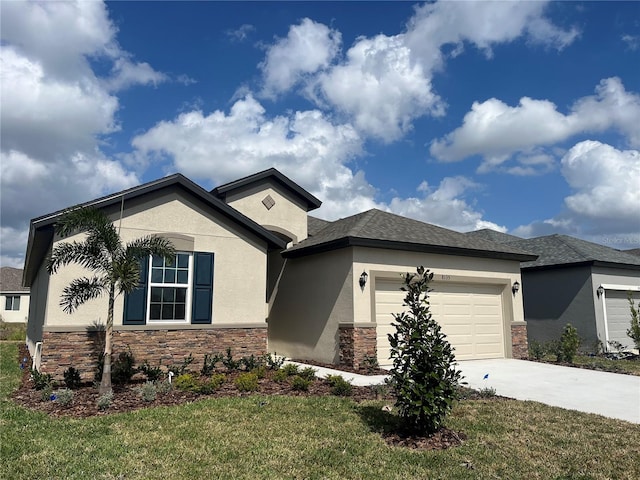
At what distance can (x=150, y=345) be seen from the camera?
10.4m

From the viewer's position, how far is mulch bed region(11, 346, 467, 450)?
5.84m

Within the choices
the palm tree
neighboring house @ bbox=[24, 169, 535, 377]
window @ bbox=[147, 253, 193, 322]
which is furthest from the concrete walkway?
the palm tree

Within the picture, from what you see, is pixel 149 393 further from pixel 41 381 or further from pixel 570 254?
pixel 570 254

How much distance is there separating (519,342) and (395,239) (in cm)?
568

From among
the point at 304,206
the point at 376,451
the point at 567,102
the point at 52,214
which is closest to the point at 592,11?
the point at 567,102

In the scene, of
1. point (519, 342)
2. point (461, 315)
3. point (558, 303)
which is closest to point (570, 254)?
point (558, 303)

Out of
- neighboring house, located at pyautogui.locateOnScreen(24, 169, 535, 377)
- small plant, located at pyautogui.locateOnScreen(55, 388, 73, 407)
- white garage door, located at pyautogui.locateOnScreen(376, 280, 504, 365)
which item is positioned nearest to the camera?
small plant, located at pyautogui.locateOnScreen(55, 388, 73, 407)

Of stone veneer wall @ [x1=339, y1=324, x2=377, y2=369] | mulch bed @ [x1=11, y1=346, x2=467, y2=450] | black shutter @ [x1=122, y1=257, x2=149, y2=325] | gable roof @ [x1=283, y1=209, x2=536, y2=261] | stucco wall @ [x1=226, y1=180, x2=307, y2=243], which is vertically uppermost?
stucco wall @ [x1=226, y1=180, x2=307, y2=243]

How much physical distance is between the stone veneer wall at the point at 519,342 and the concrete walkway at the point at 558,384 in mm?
1166

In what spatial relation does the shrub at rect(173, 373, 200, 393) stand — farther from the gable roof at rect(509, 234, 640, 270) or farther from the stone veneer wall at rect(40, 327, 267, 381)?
the gable roof at rect(509, 234, 640, 270)

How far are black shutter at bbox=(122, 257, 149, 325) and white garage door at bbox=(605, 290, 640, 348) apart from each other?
1689 cm

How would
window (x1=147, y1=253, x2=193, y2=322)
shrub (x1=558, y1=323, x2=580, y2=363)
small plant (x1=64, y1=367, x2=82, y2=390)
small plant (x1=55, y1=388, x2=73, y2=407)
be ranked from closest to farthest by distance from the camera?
small plant (x1=55, y1=388, x2=73, y2=407) < small plant (x1=64, y1=367, x2=82, y2=390) < window (x1=147, y1=253, x2=193, y2=322) < shrub (x1=558, y1=323, x2=580, y2=363)

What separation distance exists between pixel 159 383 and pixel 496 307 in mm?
10518

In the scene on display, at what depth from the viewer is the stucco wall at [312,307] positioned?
12250 mm
